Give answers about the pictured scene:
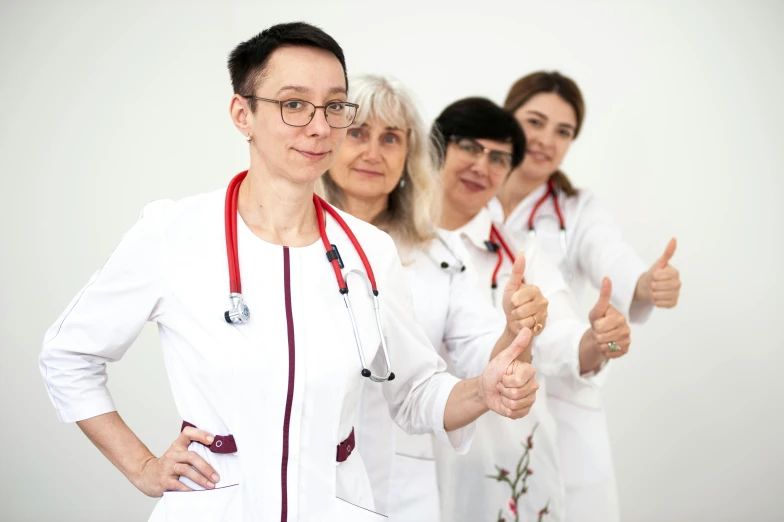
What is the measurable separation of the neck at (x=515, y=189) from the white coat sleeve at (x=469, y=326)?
2.85 feet

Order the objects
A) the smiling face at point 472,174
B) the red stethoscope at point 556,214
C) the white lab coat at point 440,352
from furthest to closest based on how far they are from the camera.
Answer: the red stethoscope at point 556,214 → the smiling face at point 472,174 → the white lab coat at point 440,352

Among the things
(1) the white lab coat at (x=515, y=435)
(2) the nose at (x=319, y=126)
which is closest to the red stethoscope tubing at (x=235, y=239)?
(2) the nose at (x=319, y=126)

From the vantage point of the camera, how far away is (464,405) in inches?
64.6

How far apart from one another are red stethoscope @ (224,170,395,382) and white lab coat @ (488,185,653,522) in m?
1.14

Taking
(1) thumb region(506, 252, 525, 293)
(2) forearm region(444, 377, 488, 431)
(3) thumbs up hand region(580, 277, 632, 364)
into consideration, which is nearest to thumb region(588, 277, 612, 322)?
(3) thumbs up hand region(580, 277, 632, 364)

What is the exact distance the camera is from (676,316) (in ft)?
13.0

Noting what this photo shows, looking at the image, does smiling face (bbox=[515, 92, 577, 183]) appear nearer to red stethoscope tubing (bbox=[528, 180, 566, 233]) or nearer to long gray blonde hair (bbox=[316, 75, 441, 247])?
red stethoscope tubing (bbox=[528, 180, 566, 233])

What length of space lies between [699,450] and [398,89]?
2.74 metres

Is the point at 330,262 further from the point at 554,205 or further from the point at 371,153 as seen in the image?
the point at 554,205

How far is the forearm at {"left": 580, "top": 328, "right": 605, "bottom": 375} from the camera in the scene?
2.34 metres

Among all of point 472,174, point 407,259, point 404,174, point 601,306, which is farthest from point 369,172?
point 601,306

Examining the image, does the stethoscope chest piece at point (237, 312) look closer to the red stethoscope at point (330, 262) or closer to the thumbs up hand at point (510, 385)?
the red stethoscope at point (330, 262)

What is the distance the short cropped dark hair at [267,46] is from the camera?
1477mm

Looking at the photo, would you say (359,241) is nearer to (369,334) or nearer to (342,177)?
(369,334)
